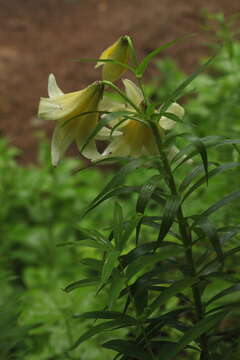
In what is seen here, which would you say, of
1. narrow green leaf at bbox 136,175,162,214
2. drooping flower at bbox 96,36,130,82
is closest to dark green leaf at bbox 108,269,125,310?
narrow green leaf at bbox 136,175,162,214

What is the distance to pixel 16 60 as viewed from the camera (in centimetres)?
523

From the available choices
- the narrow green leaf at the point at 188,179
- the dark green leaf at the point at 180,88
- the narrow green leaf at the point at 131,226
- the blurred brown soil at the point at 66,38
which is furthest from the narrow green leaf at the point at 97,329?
the blurred brown soil at the point at 66,38

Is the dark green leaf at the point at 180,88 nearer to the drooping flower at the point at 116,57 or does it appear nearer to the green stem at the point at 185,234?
the green stem at the point at 185,234

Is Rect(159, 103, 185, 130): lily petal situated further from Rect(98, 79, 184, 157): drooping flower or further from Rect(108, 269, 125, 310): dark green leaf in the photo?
Rect(108, 269, 125, 310): dark green leaf

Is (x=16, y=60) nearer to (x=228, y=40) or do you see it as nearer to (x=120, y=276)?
(x=228, y=40)

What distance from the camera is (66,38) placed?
221 inches

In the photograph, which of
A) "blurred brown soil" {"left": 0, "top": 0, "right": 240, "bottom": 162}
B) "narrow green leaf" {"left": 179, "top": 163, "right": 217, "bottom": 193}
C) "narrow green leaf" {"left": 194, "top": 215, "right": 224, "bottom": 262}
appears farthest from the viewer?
"blurred brown soil" {"left": 0, "top": 0, "right": 240, "bottom": 162}

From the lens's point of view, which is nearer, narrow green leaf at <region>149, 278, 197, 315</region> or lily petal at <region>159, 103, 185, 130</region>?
narrow green leaf at <region>149, 278, 197, 315</region>

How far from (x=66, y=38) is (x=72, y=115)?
4734 mm

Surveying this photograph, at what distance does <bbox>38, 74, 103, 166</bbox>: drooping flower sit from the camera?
1018mm

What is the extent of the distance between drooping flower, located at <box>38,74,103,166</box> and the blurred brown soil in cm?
305

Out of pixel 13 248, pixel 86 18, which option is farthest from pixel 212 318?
pixel 86 18

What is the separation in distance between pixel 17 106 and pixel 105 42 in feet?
3.45

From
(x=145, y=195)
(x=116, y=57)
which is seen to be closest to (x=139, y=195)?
(x=145, y=195)
